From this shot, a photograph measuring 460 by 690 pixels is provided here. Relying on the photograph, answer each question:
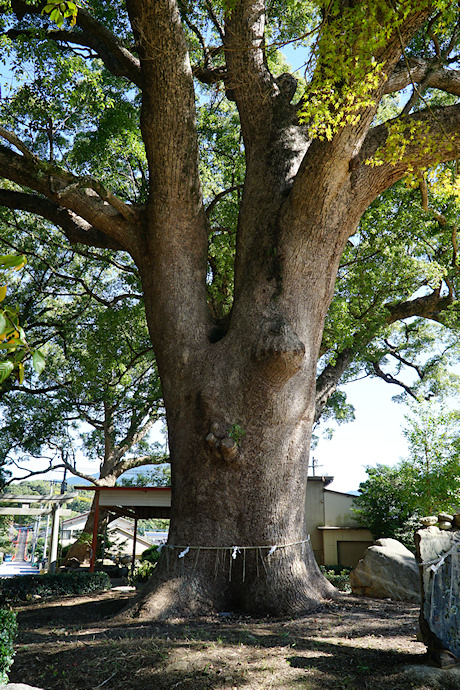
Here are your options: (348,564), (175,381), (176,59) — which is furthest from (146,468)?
(176,59)

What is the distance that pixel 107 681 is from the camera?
128 inches

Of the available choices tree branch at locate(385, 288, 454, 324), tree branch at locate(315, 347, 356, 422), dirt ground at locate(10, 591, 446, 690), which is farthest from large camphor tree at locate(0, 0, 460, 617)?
tree branch at locate(385, 288, 454, 324)

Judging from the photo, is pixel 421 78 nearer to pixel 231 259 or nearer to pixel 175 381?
pixel 231 259

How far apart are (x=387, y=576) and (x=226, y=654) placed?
162 inches

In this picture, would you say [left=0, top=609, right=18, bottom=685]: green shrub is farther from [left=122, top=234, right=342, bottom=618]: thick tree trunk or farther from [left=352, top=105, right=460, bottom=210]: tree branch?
[left=352, top=105, right=460, bottom=210]: tree branch

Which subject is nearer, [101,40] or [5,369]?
[5,369]

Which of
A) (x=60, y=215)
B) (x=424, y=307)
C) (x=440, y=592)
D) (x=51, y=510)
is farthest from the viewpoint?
(x=51, y=510)

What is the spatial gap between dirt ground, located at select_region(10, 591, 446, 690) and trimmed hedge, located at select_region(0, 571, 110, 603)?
233 inches

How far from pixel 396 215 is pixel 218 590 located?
341 inches

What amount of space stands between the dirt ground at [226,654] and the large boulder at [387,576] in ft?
6.38

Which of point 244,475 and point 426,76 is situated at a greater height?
point 426,76

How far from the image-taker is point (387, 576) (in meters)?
7.04

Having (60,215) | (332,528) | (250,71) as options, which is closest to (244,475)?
(60,215)

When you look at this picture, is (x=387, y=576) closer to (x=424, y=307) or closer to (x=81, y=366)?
(x=424, y=307)
